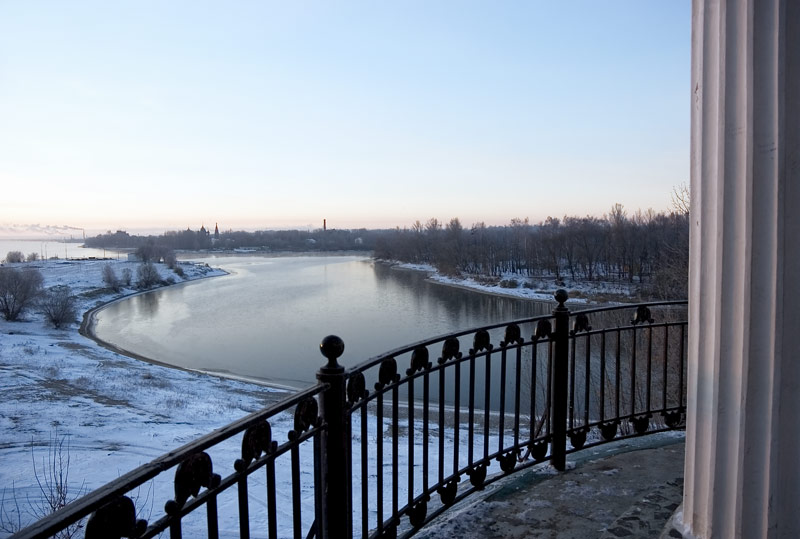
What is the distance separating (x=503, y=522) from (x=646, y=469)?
111 centimetres

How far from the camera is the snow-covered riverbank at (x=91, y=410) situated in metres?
9.73

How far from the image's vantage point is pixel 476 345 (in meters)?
2.75

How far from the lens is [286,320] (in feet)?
96.6

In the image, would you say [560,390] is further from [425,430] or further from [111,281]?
[111,281]

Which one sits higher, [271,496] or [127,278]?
[271,496]

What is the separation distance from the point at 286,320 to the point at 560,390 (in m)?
27.1

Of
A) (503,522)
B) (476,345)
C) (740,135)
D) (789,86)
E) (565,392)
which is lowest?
(503,522)

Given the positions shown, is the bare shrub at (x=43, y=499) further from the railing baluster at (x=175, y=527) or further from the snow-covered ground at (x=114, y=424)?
the railing baluster at (x=175, y=527)

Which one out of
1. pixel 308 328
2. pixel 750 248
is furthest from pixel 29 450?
pixel 308 328

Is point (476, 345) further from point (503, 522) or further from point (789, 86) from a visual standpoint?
point (789, 86)

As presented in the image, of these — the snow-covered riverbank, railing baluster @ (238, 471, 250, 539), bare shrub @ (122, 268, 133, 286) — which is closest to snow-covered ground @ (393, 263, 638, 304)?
the snow-covered riverbank

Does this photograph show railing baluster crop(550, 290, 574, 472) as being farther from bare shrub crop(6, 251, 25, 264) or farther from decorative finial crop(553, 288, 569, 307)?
Answer: bare shrub crop(6, 251, 25, 264)

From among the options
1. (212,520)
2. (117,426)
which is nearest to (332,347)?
(212,520)

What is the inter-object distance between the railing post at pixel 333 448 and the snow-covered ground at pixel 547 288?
112ft
